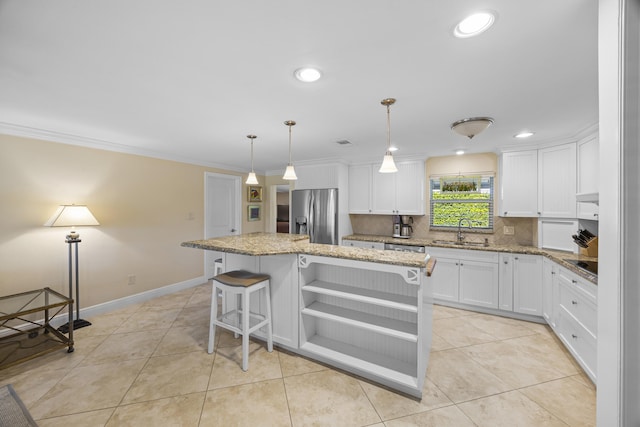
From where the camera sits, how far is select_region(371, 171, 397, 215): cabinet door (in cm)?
432

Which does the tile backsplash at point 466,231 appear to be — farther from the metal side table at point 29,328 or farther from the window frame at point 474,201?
the metal side table at point 29,328

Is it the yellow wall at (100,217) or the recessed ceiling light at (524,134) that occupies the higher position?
the recessed ceiling light at (524,134)

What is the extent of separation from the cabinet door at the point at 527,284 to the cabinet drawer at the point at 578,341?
1.36 feet

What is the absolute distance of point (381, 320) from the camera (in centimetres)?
217

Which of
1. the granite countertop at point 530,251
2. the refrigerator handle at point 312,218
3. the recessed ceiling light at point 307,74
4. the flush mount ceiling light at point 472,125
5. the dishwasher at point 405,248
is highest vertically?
the recessed ceiling light at point 307,74

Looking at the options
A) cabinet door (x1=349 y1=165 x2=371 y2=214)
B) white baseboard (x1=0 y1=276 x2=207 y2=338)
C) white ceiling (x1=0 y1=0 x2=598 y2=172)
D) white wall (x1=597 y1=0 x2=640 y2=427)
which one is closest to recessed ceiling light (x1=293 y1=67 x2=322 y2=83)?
white ceiling (x1=0 y1=0 x2=598 y2=172)

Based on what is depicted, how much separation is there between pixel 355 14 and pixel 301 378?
248cm

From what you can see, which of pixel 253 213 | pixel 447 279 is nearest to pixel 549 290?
pixel 447 279

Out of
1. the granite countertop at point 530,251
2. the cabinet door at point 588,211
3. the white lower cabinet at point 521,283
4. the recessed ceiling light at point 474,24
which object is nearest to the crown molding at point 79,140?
the granite countertop at point 530,251

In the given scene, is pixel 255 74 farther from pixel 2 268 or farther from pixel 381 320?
pixel 2 268

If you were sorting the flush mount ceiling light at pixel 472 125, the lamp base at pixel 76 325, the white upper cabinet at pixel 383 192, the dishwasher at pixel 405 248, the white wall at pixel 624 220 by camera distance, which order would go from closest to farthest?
the white wall at pixel 624 220 < the flush mount ceiling light at pixel 472 125 < the lamp base at pixel 76 325 < the dishwasher at pixel 405 248 < the white upper cabinet at pixel 383 192

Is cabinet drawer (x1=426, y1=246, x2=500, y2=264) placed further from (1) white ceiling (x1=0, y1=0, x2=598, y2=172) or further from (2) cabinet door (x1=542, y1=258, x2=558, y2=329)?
(1) white ceiling (x1=0, y1=0, x2=598, y2=172)

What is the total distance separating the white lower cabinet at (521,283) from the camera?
3.12 metres

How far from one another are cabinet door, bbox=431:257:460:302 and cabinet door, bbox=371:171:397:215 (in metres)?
1.15
